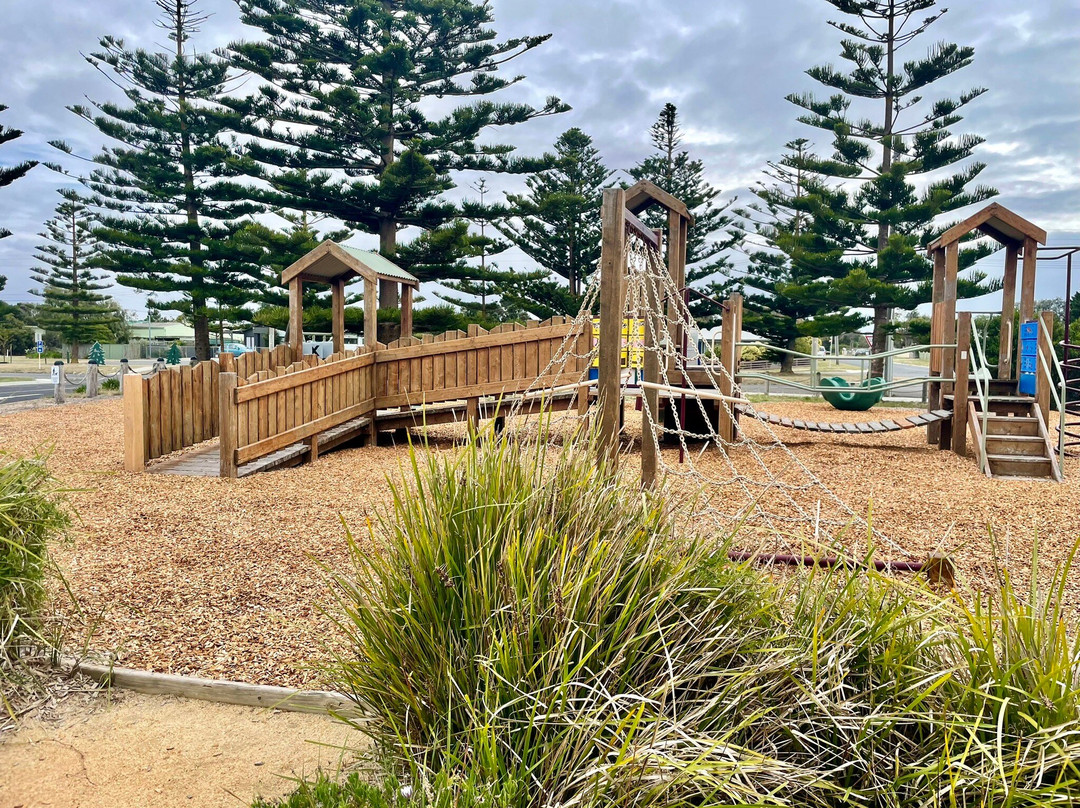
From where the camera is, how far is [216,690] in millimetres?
2271

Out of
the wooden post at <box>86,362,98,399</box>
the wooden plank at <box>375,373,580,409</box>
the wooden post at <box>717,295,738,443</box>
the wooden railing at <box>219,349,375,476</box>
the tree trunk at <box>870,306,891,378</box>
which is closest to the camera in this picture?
the wooden railing at <box>219,349,375,476</box>

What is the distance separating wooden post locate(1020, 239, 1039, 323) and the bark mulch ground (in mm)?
1770

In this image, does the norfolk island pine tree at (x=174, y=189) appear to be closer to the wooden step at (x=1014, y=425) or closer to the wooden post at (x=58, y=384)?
the wooden post at (x=58, y=384)

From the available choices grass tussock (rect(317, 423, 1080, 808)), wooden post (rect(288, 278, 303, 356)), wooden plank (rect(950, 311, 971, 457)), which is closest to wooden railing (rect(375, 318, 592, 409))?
wooden post (rect(288, 278, 303, 356))

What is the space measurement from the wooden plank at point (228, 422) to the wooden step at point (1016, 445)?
6.44 m

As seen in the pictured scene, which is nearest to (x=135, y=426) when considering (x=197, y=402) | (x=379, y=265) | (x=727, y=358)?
(x=197, y=402)

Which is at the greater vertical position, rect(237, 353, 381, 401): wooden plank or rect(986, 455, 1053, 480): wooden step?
rect(237, 353, 381, 401): wooden plank

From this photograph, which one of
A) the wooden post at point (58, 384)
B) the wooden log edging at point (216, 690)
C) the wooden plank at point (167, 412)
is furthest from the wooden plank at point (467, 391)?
the wooden post at point (58, 384)

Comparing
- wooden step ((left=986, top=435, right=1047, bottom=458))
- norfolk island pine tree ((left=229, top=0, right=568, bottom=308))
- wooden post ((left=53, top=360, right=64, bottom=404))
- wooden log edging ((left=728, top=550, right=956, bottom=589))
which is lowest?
wooden step ((left=986, top=435, right=1047, bottom=458))

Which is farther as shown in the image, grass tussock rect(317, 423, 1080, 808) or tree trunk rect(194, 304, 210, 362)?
tree trunk rect(194, 304, 210, 362)

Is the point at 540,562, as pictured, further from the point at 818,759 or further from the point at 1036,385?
the point at 1036,385

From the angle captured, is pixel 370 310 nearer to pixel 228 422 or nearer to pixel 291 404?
pixel 291 404

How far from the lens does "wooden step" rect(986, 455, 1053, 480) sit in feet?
20.6

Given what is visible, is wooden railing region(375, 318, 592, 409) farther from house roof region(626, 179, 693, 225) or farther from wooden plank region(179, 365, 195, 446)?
wooden plank region(179, 365, 195, 446)
